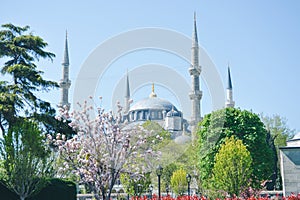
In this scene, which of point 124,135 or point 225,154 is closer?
point 124,135

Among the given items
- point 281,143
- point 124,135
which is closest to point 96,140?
point 124,135

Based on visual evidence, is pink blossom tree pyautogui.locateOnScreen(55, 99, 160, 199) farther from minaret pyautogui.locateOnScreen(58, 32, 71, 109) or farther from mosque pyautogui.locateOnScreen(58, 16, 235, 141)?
minaret pyautogui.locateOnScreen(58, 32, 71, 109)

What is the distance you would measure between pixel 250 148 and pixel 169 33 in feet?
30.5

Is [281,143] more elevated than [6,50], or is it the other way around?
[6,50]

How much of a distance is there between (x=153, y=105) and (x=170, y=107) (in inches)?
120

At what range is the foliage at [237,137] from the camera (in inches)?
971

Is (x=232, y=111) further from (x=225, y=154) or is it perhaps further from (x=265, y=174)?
(x=225, y=154)

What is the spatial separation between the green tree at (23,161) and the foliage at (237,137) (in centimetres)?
1198

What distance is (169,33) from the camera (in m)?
21.1

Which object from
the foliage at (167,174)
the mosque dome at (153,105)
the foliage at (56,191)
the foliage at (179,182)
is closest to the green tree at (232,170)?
the foliage at (56,191)

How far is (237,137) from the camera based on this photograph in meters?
24.7

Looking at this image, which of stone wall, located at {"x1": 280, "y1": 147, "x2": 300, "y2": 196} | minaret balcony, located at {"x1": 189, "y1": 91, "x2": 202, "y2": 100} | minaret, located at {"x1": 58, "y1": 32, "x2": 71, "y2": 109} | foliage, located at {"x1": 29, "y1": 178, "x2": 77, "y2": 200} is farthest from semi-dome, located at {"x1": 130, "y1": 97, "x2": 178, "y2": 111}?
foliage, located at {"x1": 29, "y1": 178, "x2": 77, "y2": 200}

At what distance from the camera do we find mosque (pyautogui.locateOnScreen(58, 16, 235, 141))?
152 ft

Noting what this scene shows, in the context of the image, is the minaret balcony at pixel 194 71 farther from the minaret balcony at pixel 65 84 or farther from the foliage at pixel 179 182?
the foliage at pixel 179 182
